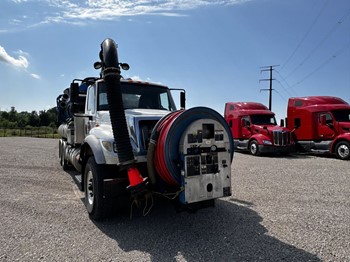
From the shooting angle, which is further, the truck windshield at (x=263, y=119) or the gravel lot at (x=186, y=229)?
the truck windshield at (x=263, y=119)

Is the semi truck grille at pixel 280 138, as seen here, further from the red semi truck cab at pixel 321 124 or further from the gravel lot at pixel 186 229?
the gravel lot at pixel 186 229

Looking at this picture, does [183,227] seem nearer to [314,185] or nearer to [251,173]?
[314,185]

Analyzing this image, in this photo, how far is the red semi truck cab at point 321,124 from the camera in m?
12.3

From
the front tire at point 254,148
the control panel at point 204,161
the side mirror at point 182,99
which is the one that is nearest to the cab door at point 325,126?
the front tire at point 254,148

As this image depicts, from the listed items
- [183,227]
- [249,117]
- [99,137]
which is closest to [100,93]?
[99,137]

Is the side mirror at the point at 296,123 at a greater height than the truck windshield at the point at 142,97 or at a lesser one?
lesser

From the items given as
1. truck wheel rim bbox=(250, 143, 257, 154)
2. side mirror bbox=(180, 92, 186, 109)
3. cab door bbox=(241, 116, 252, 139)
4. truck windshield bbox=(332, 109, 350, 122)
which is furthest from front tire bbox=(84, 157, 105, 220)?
truck windshield bbox=(332, 109, 350, 122)

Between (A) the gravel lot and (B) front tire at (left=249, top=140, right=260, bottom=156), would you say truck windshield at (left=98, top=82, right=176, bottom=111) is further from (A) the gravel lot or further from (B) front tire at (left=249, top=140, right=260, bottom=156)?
(B) front tire at (left=249, top=140, right=260, bottom=156)

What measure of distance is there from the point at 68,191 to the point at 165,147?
12.0ft

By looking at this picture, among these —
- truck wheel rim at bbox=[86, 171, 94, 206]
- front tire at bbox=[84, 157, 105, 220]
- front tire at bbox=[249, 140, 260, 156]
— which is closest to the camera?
front tire at bbox=[84, 157, 105, 220]

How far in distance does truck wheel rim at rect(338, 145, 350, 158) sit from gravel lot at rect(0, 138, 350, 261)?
6753 mm

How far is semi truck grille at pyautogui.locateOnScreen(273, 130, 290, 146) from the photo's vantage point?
13.2m

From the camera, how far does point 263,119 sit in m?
15.2

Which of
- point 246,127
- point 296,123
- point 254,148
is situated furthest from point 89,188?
point 296,123
